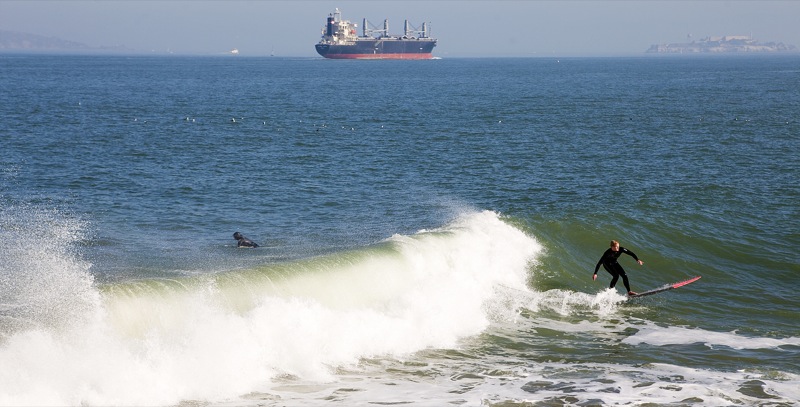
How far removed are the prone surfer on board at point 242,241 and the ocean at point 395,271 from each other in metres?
0.39

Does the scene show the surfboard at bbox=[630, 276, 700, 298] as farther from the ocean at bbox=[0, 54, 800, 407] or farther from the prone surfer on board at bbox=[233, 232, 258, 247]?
the prone surfer on board at bbox=[233, 232, 258, 247]

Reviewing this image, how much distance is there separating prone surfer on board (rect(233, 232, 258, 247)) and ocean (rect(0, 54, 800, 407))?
1.28 ft

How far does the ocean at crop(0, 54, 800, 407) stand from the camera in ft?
46.5

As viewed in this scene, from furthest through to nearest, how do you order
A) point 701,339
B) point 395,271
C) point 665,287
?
1. point 665,287
2. point 395,271
3. point 701,339

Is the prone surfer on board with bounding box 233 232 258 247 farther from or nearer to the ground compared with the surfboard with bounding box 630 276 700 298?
farther from the ground

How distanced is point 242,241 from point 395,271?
4.62 metres

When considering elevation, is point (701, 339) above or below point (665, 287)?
below

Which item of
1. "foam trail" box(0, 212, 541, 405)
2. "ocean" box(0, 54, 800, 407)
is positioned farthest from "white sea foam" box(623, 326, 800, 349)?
"foam trail" box(0, 212, 541, 405)

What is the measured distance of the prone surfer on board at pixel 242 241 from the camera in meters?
22.0

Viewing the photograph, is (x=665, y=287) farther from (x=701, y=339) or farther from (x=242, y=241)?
(x=242, y=241)

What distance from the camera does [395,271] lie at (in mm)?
20156

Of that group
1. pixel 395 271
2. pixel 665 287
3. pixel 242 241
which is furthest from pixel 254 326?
pixel 665 287

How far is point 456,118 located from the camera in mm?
63188

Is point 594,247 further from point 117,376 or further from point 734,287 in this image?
point 117,376
